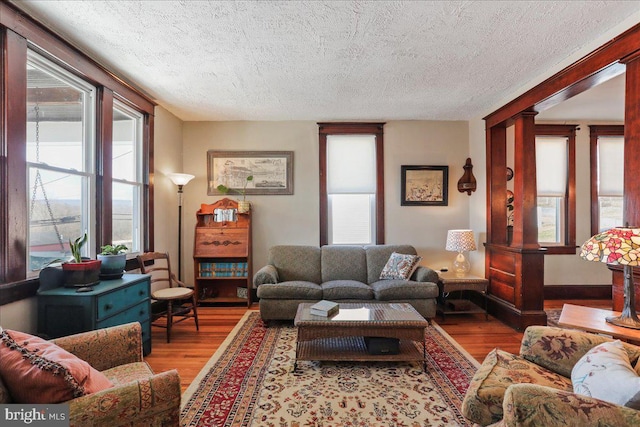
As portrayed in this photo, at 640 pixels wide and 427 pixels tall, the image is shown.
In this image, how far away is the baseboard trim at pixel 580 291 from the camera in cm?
461

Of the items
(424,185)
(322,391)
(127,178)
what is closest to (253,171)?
(127,178)

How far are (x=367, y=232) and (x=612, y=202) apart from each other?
3781 millimetres

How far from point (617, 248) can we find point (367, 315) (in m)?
1.73

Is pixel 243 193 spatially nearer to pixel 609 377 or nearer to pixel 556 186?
pixel 609 377

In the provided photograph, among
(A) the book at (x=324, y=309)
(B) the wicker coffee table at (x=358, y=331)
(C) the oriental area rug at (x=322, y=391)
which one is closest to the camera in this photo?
(C) the oriental area rug at (x=322, y=391)

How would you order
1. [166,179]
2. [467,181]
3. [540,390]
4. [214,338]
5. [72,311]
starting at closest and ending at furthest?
[540,390] → [72,311] → [214,338] → [166,179] → [467,181]

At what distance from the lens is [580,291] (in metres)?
4.61

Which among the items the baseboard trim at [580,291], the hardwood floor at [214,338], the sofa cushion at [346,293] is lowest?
the hardwood floor at [214,338]

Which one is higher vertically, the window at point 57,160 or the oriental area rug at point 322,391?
the window at point 57,160

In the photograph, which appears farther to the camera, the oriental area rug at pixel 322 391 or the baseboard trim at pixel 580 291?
the baseboard trim at pixel 580 291

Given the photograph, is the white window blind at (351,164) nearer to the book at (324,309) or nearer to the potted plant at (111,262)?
the book at (324,309)

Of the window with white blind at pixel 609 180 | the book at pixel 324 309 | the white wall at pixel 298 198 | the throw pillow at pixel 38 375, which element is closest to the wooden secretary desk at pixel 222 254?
the white wall at pixel 298 198

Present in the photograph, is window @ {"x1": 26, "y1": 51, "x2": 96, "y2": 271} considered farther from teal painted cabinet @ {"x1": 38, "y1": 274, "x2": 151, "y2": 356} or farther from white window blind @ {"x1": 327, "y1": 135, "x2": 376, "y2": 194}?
white window blind @ {"x1": 327, "y1": 135, "x2": 376, "y2": 194}

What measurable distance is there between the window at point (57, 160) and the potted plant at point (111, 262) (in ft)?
0.96
